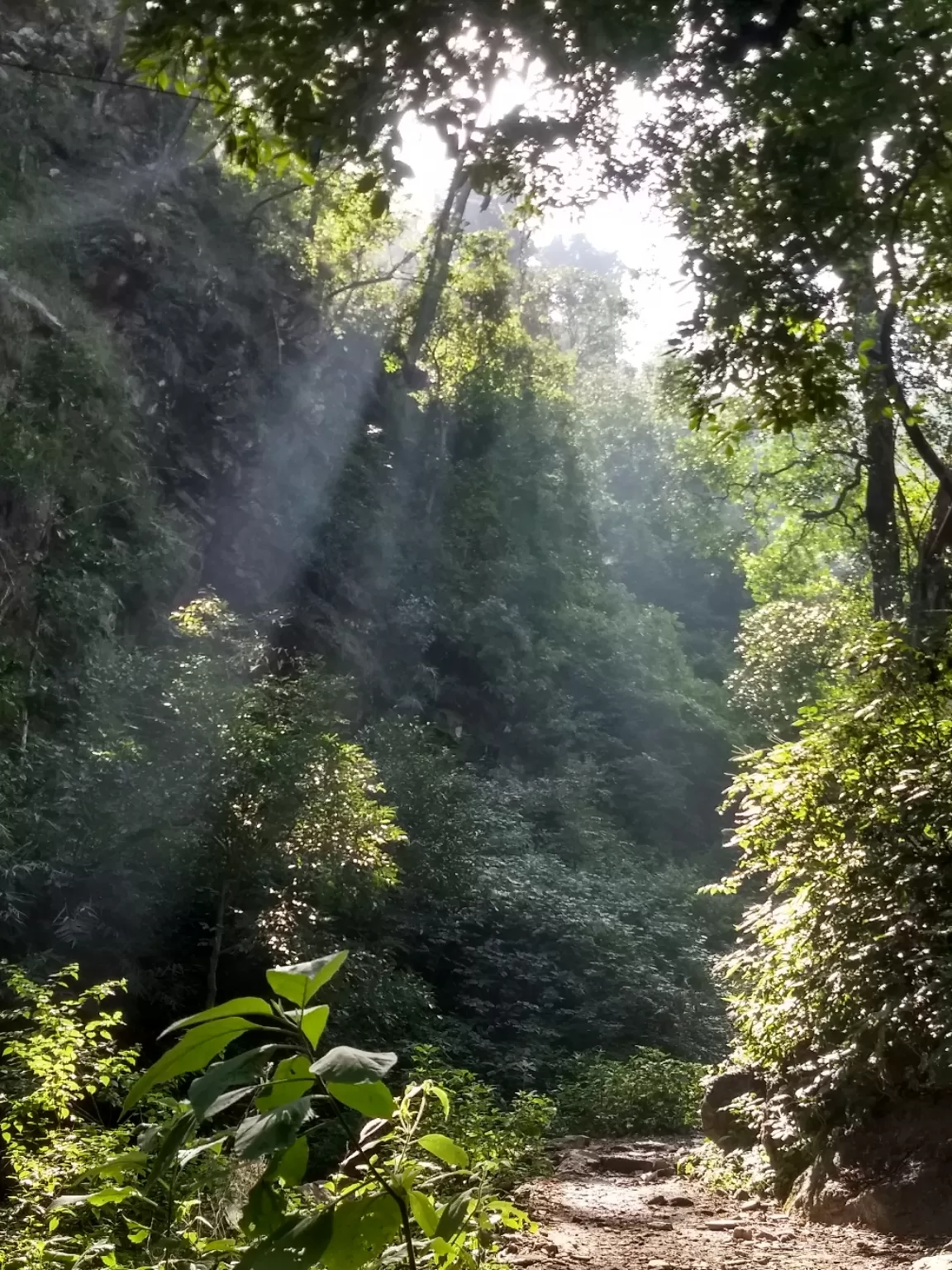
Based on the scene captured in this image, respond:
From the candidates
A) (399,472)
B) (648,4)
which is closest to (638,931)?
(399,472)

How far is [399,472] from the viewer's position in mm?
19031

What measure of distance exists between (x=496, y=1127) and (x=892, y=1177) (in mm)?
2980

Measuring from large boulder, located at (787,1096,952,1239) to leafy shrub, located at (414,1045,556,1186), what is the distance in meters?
1.30

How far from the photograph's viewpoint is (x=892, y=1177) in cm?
365

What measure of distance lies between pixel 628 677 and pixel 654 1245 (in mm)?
18320

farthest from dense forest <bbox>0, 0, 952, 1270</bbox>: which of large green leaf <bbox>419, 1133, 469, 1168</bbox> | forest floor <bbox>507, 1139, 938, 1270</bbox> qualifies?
forest floor <bbox>507, 1139, 938, 1270</bbox>

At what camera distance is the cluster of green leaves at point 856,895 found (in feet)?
12.7

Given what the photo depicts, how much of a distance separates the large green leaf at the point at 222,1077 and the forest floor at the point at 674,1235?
239 cm

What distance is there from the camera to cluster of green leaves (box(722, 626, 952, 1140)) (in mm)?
3859

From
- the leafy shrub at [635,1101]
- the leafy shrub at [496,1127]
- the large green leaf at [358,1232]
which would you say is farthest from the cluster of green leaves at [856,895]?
the leafy shrub at [635,1101]

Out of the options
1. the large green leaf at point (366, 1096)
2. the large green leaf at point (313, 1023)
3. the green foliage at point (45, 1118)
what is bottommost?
the green foliage at point (45, 1118)

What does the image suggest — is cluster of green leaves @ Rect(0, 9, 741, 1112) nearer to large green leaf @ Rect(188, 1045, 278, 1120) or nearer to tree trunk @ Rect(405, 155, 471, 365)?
tree trunk @ Rect(405, 155, 471, 365)

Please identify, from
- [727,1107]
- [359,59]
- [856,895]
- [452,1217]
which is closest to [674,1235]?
[856,895]

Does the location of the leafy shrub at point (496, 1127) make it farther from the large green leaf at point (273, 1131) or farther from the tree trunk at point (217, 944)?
the large green leaf at point (273, 1131)
